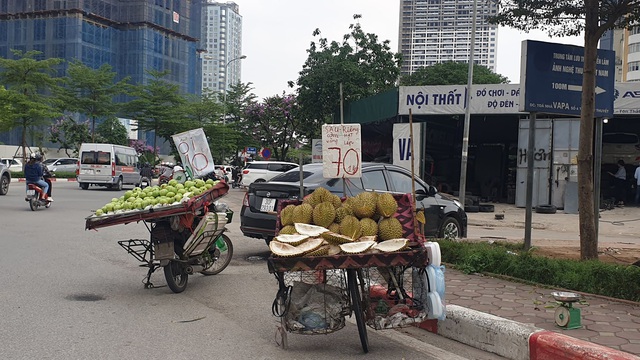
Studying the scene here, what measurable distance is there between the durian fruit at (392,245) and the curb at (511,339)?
41.9 inches

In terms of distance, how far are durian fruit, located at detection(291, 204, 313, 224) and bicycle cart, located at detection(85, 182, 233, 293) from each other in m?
2.04

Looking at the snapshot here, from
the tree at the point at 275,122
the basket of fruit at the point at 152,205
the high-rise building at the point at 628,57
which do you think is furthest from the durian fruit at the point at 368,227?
the high-rise building at the point at 628,57

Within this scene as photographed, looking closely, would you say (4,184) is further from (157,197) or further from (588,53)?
(588,53)

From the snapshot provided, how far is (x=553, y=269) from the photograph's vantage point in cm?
735

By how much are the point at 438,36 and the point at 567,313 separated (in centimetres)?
5771

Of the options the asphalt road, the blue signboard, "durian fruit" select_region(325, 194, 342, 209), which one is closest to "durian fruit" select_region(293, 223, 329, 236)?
"durian fruit" select_region(325, 194, 342, 209)

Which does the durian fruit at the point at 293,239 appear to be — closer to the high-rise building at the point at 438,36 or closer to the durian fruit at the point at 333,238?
the durian fruit at the point at 333,238

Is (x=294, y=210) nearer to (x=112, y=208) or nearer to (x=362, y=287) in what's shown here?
(x=362, y=287)

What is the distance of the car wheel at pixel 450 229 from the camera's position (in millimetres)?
11211

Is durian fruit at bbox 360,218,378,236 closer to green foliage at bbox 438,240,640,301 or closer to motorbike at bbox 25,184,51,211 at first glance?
green foliage at bbox 438,240,640,301

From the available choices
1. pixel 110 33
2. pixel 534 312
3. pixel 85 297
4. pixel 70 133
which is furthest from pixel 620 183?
pixel 110 33

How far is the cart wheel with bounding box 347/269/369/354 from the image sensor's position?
5.07 m

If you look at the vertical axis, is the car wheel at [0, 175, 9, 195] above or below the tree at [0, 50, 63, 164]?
below

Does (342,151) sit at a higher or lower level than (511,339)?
higher
